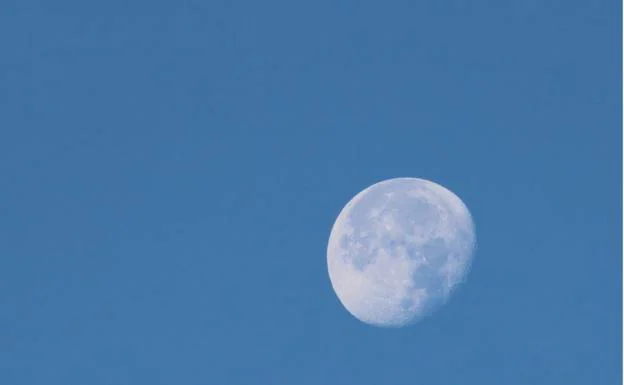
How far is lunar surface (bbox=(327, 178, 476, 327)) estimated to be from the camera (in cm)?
4025

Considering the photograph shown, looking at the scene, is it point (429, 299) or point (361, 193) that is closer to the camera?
point (429, 299)

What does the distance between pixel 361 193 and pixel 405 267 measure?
3.70m

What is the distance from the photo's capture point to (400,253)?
4009cm

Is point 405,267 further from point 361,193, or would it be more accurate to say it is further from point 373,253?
point 361,193

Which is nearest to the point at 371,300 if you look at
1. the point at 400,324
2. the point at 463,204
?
the point at 400,324

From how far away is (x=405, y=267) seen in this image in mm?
40156

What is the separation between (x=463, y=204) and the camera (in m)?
42.8

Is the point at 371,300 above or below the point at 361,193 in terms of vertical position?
below

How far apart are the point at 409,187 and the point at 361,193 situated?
1580 millimetres

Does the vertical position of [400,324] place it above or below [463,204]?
below

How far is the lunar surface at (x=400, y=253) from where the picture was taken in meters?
40.2

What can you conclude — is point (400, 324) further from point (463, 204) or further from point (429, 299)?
point (463, 204)

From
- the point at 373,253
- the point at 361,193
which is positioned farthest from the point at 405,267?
the point at 361,193

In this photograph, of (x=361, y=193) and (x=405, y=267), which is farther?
(x=361, y=193)
